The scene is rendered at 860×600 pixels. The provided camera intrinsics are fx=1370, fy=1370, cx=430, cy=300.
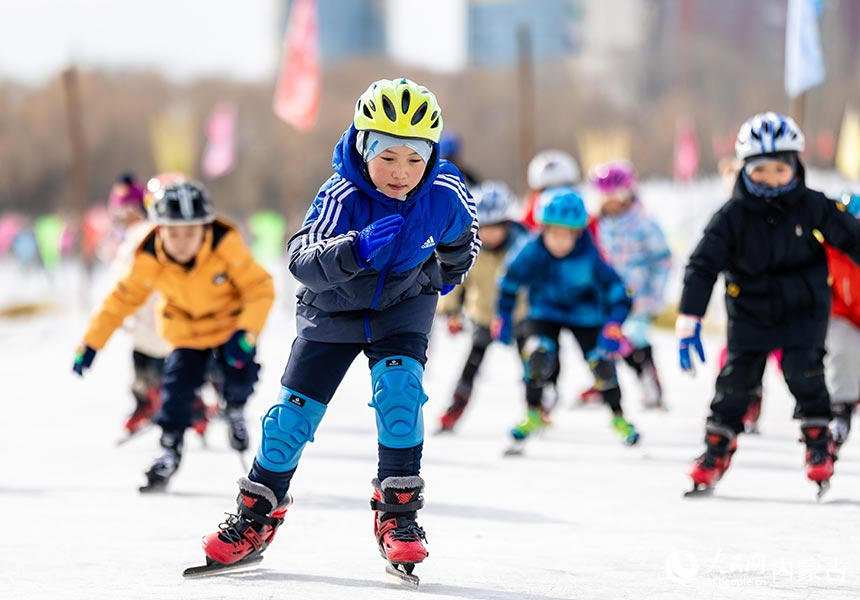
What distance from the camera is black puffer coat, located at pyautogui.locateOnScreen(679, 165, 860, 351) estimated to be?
6.31m

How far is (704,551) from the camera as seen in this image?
17.3 ft

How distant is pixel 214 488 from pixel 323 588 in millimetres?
2851

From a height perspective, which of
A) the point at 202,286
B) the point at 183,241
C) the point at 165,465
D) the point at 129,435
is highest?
the point at 183,241

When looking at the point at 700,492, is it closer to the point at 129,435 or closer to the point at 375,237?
the point at 375,237

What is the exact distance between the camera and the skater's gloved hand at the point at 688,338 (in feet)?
21.0

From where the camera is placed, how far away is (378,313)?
488 centimetres

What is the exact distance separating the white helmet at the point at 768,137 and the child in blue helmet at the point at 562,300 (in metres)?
1.99

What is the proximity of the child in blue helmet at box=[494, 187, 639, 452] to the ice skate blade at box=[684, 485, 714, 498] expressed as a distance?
1491 millimetres

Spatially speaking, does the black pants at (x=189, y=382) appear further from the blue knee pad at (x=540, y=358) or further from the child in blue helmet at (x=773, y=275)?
the child in blue helmet at (x=773, y=275)

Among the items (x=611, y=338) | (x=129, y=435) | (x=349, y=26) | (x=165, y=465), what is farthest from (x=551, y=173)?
(x=349, y=26)

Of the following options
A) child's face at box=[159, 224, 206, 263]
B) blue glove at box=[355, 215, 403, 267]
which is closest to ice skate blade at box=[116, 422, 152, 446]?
child's face at box=[159, 224, 206, 263]

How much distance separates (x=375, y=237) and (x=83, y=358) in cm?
285

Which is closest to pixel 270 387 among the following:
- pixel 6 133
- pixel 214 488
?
pixel 214 488

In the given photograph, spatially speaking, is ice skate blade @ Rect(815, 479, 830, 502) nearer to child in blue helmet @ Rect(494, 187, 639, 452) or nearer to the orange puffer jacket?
child in blue helmet @ Rect(494, 187, 639, 452)
